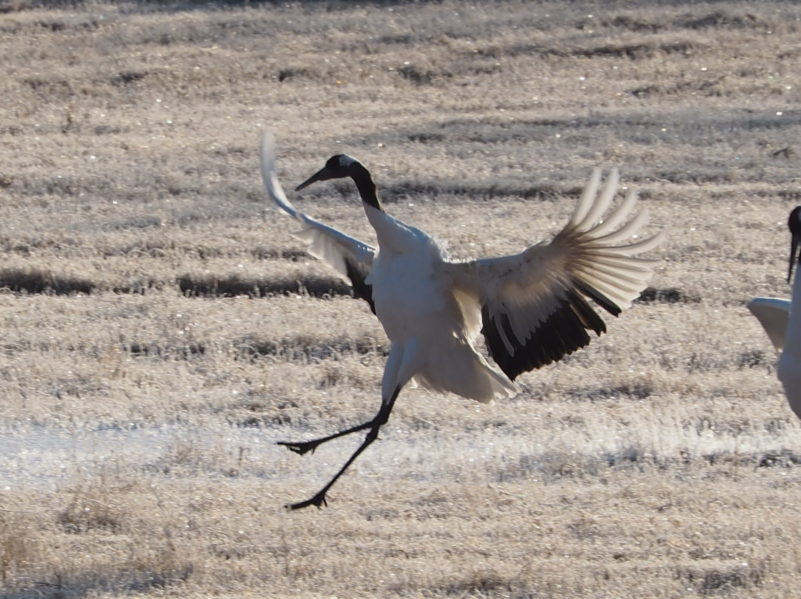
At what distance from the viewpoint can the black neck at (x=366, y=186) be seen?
22.0 ft

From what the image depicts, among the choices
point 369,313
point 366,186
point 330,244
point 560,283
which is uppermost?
point 366,186

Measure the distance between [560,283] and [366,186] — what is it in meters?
1.07

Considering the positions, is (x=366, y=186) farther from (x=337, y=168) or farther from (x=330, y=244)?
(x=330, y=244)

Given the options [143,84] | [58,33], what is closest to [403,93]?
[143,84]

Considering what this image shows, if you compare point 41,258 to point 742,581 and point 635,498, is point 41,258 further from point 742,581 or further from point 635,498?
point 742,581

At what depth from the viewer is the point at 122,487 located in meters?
6.38

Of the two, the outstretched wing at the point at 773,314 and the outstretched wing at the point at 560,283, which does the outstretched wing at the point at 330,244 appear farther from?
the outstretched wing at the point at 773,314

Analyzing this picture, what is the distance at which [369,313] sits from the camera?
9430mm

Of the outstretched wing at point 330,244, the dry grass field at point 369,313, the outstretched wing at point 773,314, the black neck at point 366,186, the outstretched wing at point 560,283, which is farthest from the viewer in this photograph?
the outstretched wing at point 330,244

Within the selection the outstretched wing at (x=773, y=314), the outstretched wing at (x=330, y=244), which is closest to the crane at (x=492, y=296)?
the outstretched wing at (x=330, y=244)

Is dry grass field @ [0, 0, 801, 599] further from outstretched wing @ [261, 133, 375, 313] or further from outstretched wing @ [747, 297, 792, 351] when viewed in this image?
outstretched wing @ [261, 133, 375, 313]

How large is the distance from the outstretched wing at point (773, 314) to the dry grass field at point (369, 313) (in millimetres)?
532

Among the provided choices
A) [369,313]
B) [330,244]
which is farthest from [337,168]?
[369,313]

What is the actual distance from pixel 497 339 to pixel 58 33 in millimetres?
13525
